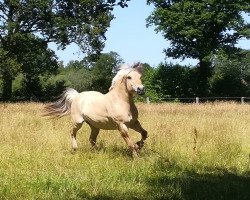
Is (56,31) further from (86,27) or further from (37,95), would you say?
(37,95)

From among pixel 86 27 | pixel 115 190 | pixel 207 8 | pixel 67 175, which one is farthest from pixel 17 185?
pixel 207 8

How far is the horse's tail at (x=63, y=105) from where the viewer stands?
10.7 m

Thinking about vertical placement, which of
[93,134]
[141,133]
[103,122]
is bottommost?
[93,134]

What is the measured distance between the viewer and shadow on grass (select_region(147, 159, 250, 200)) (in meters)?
6.04

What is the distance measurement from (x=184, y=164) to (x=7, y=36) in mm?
32029

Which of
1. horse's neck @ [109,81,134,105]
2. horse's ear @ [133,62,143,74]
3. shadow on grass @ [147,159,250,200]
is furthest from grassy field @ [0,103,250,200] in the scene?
horse's ear @ [133,62,143,74]

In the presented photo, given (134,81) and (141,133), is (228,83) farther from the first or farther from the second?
(134,81)

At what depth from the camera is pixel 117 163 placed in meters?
7.97

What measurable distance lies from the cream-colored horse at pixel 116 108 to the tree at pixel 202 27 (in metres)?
33.8

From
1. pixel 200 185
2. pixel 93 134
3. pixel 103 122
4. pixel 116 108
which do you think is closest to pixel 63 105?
pixel 93 134

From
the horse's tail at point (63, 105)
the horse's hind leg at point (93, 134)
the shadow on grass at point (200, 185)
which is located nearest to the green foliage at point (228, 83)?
the horse's tail at point (63, 105)

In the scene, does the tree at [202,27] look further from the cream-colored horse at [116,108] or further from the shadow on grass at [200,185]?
the shadow on grass at [200,185]

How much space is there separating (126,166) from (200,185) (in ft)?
5.15

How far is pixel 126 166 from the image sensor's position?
776cm
